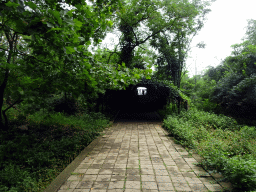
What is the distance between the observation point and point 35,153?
4.39 metres

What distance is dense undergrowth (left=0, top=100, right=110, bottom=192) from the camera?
3245mm

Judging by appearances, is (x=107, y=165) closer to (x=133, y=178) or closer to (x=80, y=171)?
(x=80, y=171)

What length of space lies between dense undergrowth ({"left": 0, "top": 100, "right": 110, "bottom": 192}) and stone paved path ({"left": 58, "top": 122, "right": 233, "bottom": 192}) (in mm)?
495

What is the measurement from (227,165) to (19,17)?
13.6ft

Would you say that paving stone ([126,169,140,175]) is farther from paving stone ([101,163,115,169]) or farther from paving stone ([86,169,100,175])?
paving stone ([86,169,100,175])

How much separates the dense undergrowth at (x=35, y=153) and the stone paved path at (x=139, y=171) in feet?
1.62

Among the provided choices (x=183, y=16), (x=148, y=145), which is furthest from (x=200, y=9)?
(x=148, y=145)

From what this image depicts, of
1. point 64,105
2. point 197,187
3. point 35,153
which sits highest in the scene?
point 64,105

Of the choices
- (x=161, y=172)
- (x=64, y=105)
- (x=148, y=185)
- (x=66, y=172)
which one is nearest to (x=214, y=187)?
(x=161, y=172)

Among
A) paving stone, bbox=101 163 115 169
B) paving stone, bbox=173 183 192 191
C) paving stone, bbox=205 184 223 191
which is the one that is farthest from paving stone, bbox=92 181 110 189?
paving stone, bbox=205 184 223 191

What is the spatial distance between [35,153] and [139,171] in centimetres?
259

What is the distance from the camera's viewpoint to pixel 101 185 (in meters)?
3.19

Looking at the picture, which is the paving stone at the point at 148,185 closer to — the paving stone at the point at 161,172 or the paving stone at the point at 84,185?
the paving stone at the point at 161,172

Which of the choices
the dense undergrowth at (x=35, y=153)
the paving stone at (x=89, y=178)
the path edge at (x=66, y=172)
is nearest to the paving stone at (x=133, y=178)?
the paving stone at (x=89, y=178)
